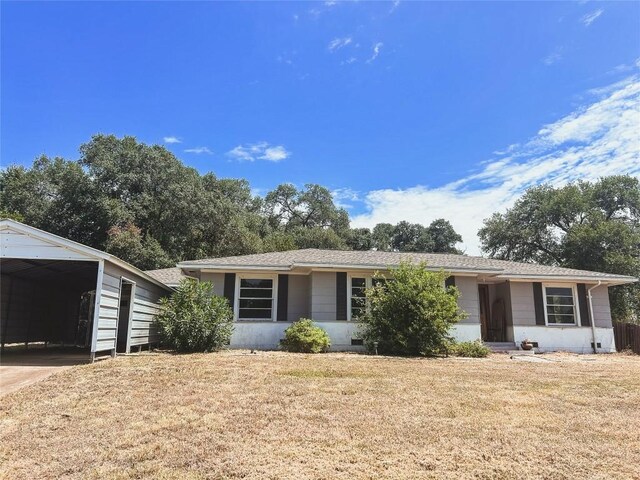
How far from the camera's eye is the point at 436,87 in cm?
1546

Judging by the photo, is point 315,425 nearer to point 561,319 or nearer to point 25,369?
point 25,369

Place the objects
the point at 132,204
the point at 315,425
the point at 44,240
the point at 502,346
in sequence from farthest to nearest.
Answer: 1. the point at 132,204
2. the point at 502,346
3. the point at 44,240
4. the point at 315,425

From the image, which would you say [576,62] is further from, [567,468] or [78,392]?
[78,392]

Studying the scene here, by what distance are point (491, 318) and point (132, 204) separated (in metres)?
24.3

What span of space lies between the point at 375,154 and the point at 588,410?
52.5ft

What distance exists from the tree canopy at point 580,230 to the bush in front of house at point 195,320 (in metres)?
25.2

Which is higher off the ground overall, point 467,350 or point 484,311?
point 484,311

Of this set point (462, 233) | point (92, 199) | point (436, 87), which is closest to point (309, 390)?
point (436, 87)

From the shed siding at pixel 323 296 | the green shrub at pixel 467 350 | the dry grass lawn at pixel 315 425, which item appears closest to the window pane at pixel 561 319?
the green shrub at pixel 467 350

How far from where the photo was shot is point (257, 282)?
46.5 ft

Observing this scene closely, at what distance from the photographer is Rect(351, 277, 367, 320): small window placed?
13555 mm

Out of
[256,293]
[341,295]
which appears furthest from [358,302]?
[256,293]

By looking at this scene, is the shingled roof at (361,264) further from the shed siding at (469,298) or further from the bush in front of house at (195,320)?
the bush in front of house at (195,320)

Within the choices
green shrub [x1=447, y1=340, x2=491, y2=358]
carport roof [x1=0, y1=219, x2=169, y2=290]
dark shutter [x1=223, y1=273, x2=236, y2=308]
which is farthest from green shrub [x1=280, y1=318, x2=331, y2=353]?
carport roof [x1=0, y1=219, x2=169, y2=290]
